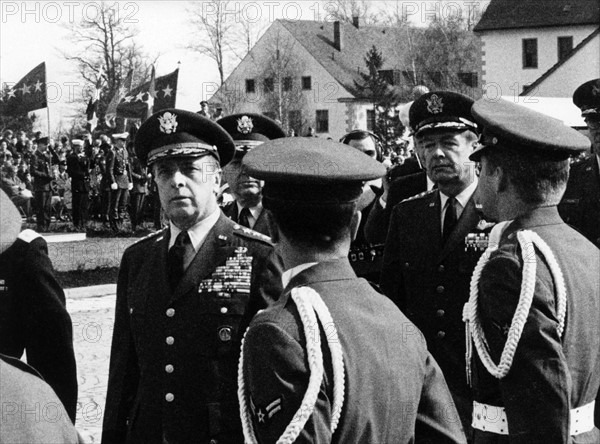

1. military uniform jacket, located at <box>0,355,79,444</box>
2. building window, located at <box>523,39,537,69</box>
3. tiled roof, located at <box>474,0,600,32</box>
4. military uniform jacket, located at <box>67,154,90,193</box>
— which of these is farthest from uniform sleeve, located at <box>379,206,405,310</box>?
building window, located at <box>523,39,537,69</box>

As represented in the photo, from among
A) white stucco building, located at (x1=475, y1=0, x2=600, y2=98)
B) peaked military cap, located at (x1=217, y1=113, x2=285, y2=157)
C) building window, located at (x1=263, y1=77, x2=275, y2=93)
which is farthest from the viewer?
building window, located at (x1=263, y1=77, x2=275, y2=93)

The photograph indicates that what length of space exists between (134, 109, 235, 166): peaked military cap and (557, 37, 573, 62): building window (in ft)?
195

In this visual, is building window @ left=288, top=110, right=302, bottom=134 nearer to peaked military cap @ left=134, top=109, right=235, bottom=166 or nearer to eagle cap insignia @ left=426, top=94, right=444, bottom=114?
eagle cap insignia @ left=426, top=94, right=444, bottom=114

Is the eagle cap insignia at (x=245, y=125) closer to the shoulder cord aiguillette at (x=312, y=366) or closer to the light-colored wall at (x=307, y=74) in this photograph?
the shoulder cord aiguillette at (x=312, y=366)

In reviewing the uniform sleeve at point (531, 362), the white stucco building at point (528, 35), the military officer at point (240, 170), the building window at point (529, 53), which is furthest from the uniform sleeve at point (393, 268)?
the building window at point (529, 53)

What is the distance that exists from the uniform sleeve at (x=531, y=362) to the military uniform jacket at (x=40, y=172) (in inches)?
792

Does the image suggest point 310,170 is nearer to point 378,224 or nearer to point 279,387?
point 279,387

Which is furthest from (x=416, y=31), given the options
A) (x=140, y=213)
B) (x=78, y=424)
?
(x=78, y=424)

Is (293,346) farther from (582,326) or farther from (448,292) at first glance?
(448,292)

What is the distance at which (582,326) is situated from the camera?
358 centimetres

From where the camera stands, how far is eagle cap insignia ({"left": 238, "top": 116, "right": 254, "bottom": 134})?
6348 millimetres

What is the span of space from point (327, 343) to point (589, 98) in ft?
12.4

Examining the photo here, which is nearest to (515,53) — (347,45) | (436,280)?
(347,45)

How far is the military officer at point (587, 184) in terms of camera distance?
5938 mm
